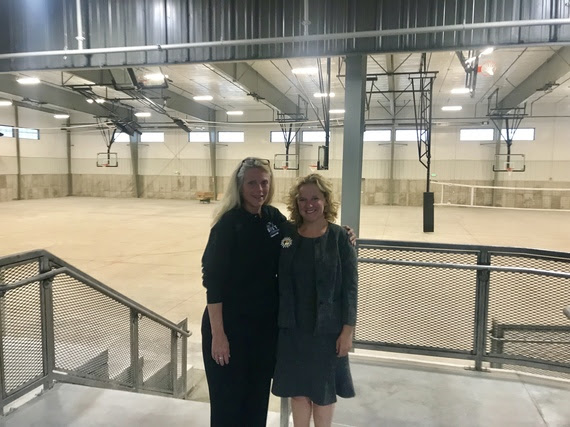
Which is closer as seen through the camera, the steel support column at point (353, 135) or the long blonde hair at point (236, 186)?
the long blonde hair at point (236, 186)

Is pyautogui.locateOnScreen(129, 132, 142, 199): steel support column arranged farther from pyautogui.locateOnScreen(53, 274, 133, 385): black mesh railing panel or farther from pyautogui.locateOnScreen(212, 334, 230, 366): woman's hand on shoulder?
pyautogui.locateOnScreen(212, 334, 230, 366): woman's hand on shoulder

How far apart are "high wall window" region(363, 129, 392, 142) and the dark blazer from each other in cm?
2101

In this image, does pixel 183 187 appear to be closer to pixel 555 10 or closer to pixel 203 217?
pixel 203 217

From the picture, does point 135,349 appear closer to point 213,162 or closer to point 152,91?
point 152,91

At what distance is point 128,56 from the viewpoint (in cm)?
600

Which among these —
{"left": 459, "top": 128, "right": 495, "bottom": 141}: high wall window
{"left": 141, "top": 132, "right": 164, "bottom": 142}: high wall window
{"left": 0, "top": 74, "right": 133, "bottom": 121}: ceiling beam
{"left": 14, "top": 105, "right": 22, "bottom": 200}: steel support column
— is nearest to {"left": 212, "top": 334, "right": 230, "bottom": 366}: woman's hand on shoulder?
{"left": 0, "top": 74, "right": 133, "bottom": 121}: ceiling beam

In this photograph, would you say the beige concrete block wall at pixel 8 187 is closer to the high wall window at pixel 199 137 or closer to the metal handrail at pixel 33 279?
the high wall window at pixel 199 137

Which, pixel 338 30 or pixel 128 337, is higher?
pixel 338 30

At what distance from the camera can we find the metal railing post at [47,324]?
278 cm

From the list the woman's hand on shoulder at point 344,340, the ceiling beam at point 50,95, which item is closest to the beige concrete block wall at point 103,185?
the ceiling beam at point 50,95

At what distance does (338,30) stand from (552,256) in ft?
11.6

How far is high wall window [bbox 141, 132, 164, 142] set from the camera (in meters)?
25.2

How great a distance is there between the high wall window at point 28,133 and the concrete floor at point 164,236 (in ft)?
15.3

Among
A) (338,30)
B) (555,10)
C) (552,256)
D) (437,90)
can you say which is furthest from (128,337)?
Answer: (437,90)
